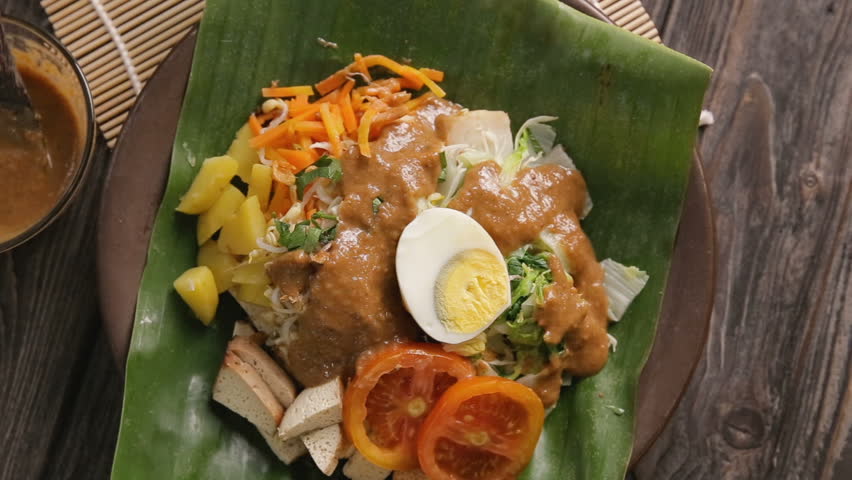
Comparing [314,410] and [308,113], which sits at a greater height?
[308,113]

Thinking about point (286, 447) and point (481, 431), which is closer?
point (481, 431)

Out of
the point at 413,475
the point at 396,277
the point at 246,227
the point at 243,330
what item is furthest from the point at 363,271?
the point at 413,475

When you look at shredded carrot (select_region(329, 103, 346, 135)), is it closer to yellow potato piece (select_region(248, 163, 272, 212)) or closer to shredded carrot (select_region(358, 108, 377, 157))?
shredded carrot (select_region(358, 108, 377, 157))

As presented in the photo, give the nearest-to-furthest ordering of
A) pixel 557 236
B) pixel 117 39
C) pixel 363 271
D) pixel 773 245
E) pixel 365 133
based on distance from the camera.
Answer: pixel 363 271
pixel 365 133
pixel 557 236
pixel 117 39
pixel 773 245

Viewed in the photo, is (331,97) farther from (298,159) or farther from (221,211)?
(221,211)

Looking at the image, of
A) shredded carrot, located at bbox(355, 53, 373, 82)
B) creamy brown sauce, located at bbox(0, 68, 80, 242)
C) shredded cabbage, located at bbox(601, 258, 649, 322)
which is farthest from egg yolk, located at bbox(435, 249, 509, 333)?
creamy brown sauce, located at bbox(0, 68, 80, 242)
